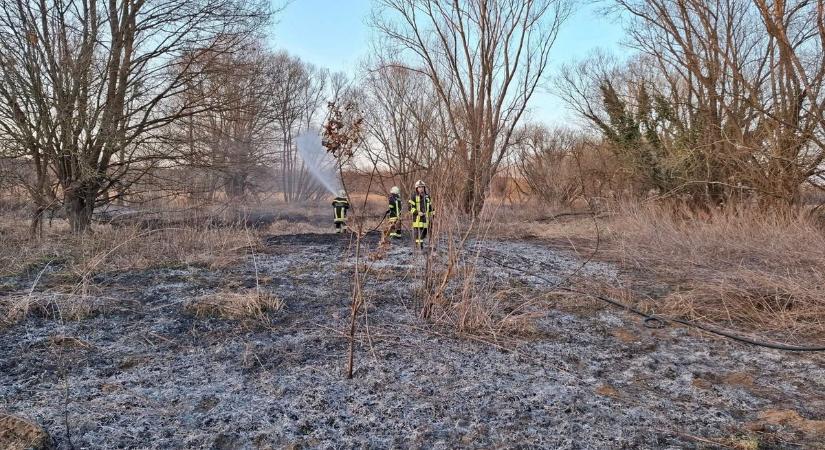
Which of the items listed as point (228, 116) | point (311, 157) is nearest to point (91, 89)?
point (228, 116)

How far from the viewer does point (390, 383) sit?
9.23 feet

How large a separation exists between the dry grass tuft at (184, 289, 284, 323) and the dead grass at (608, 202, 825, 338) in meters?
3.58

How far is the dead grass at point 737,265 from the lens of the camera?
4.20 meters

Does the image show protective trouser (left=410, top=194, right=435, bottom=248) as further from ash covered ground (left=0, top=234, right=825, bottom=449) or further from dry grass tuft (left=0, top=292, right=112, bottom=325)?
dry grass tuft (left=0, top=292, right=112, bottom=325)

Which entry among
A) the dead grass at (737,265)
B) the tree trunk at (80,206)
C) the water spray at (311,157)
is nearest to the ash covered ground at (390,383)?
the dead grass at (737,265)

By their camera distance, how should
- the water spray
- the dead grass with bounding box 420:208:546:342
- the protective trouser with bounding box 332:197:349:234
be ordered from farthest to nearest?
the water spray → the protective trouser with bounding box 332:197:349:234 → the dead grass with bounding box 420:208:546:342

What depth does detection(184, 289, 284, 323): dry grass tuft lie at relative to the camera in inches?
157

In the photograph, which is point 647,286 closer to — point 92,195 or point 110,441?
point 110,441

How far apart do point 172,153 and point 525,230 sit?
863 cm

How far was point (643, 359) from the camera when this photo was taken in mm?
3299

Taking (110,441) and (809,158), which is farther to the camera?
(809,158)

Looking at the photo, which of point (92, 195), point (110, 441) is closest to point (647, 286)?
point (110, 441)

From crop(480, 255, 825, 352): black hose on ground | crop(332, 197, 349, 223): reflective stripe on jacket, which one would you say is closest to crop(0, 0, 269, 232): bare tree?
crop(332, 197, 349, 223): reflective stripe on jacket

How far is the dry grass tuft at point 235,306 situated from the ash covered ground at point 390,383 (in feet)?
0.31
